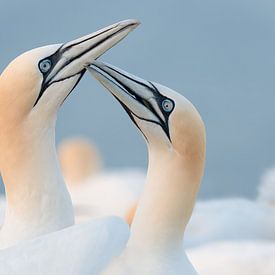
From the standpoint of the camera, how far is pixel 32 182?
6.74 meters

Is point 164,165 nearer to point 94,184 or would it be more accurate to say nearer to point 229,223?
point 229,223

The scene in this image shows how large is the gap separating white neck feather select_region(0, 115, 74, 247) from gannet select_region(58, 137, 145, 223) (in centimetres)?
386

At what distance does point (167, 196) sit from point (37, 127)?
863 millimetres

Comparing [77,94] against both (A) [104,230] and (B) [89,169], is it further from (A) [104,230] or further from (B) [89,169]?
(A) [104,230]

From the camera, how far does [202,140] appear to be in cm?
599

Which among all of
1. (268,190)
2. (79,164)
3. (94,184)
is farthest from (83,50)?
(79,164)

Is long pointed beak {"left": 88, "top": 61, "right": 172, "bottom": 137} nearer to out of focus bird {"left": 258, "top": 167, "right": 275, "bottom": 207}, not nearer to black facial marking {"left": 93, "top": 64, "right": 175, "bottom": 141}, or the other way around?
black facial marking {"left": 93, "top": 64, "right": 175, "bottom": 141}

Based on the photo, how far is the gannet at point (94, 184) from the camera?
1207 cm

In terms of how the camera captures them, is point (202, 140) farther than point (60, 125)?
No

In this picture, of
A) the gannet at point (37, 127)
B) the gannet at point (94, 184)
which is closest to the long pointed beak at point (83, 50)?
the gannet at point (37, 127)

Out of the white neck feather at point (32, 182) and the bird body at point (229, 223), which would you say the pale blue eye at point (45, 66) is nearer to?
the white neck feather at point (32, 182)

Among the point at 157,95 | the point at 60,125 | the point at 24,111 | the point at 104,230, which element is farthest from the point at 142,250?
the point at 60,125

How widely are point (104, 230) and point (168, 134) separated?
0.44 metres

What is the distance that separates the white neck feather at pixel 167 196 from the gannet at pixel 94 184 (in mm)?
4563
